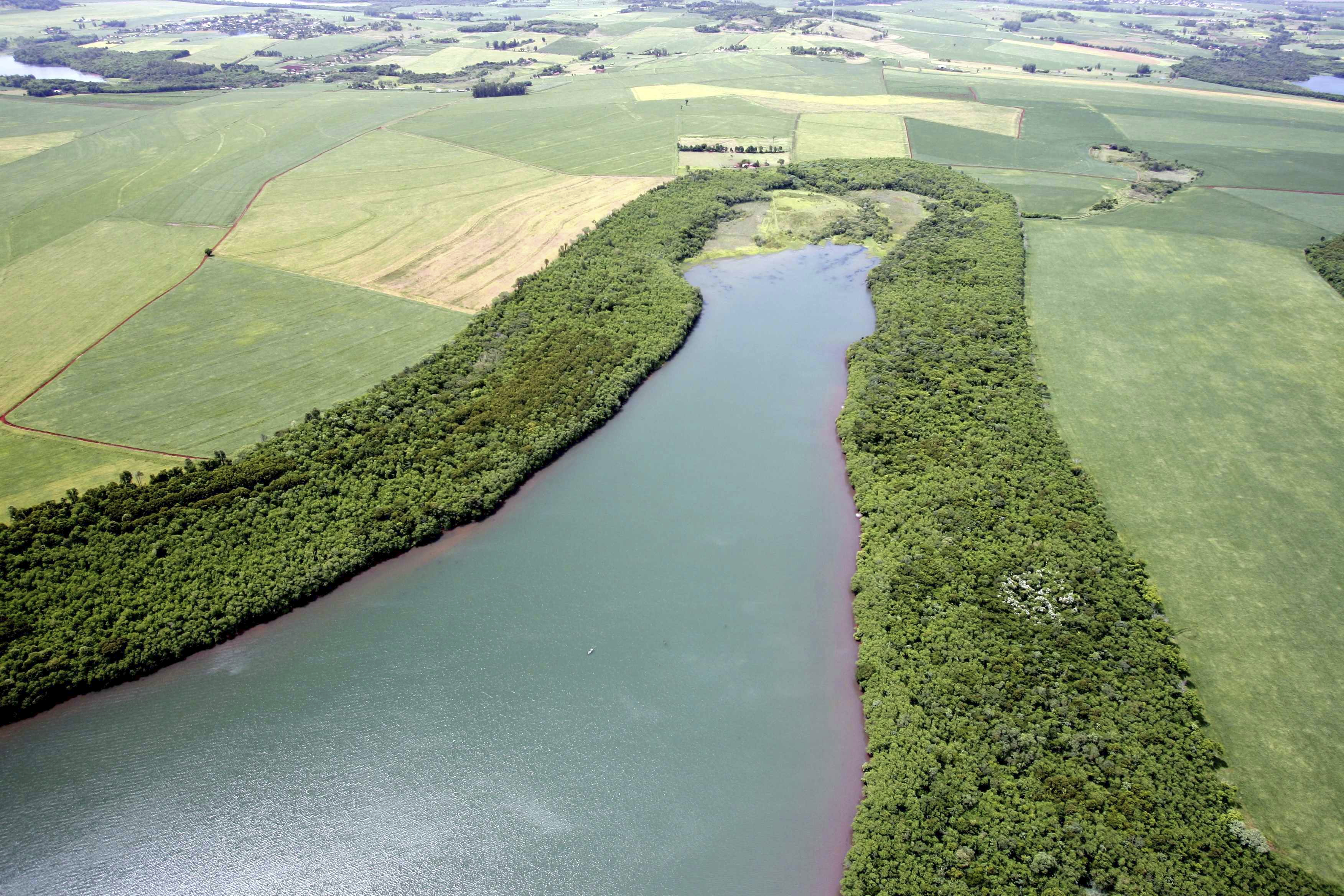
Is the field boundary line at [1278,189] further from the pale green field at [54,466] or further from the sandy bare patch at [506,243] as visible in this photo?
the pale green field at [54,466]

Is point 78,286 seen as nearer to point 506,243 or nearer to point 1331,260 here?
point 506,243

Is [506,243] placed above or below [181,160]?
below

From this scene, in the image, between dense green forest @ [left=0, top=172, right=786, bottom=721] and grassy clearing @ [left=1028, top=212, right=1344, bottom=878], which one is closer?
grassy clearing @ [left=1028, top=212, right=1344, bottom=878]

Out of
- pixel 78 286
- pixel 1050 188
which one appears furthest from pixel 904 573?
pixel 1050 188

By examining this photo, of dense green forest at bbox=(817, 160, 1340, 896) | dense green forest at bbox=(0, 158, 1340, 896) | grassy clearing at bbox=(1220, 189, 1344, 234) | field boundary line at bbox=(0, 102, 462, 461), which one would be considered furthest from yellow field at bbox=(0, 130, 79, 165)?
grassy clearing at bbox=(1220, 189, 1344, 234)

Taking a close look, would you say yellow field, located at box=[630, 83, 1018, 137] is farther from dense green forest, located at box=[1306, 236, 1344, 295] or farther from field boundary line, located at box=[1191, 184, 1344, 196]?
dense green forest, located at box=[1306, 236, 1344, 295]

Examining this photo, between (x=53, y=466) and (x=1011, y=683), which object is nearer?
(x=1011, y=683)

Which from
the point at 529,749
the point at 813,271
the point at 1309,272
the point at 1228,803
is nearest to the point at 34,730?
the point at 529,749
